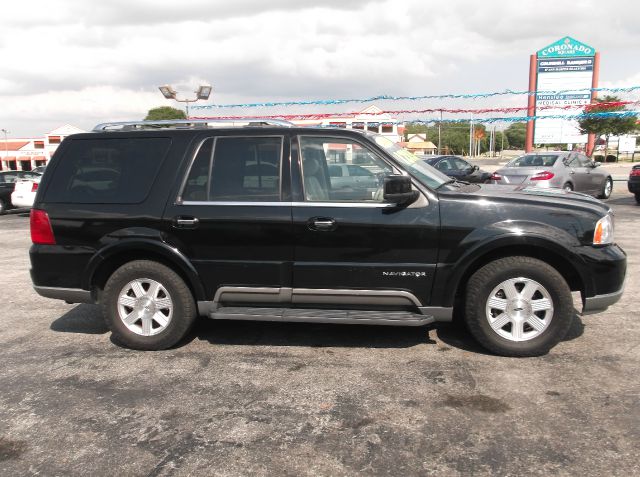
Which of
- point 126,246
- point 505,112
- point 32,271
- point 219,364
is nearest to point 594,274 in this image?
point 219,364

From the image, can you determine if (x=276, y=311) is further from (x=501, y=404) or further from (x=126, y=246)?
(x=501, y=404)

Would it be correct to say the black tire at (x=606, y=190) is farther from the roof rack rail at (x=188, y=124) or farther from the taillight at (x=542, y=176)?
the roof rack rail at (x=188, y=124)

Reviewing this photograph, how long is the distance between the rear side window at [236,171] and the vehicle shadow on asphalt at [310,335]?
132cm

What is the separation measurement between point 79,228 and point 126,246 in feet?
1.51

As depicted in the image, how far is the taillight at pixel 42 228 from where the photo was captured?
175 inches

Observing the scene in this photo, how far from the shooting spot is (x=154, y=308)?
174 inches

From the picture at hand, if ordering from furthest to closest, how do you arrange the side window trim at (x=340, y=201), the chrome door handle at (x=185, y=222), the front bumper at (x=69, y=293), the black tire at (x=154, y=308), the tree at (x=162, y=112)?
the tree at (x=162, y=112)
the front bumper at (x=69, y=293)
the black tire at (x=154, y=308)
the chrome door handle at (x=185, y=222)
the side window trim at (x=340, y=201)

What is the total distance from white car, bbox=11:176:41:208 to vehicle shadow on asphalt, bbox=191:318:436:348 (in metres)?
13.4

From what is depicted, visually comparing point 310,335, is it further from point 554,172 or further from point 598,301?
point 554,172

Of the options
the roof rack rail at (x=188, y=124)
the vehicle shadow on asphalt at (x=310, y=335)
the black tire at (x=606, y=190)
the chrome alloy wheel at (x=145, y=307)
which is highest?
the roof rack rail at (x=188, y=124)

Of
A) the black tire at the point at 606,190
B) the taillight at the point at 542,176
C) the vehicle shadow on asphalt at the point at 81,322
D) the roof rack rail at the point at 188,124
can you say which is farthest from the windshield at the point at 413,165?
the black tire at the point at 606,190

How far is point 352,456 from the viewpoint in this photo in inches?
112

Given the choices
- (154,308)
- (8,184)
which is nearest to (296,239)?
(154,308)

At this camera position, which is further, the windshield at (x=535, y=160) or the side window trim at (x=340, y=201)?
the windshield at (x=535, y=160)
